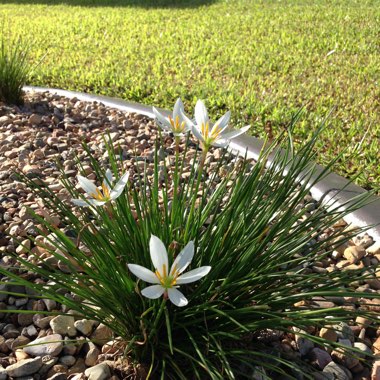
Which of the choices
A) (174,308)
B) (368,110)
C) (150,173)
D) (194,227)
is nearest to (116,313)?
(174,308)

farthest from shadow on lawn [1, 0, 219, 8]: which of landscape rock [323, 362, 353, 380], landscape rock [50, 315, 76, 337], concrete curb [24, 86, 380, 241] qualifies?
landscape rock [323, 362, 353, 380]

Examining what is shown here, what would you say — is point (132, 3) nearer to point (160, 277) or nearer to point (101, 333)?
point (101, 333)

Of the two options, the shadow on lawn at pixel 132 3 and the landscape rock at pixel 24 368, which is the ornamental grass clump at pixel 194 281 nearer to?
the landscape rock at pixel 24 368

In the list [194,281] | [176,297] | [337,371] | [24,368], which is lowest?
[24,368]

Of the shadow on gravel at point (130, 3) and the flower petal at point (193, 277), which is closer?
the flower petal at point (193, 277)

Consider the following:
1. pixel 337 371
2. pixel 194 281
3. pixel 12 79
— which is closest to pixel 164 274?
pixel 194 281

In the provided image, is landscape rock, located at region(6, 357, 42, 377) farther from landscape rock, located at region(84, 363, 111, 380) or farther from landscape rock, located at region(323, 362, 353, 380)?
landscape rock, located at region(323, 362, 353, 380)

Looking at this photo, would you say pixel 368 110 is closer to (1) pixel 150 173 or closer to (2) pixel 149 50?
(1) pixel 150 173

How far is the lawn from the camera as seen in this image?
3.68m

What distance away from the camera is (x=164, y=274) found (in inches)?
44.2

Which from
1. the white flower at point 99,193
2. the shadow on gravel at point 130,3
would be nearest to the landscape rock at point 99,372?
the white flower at point 99,193

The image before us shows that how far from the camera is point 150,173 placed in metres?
2.73

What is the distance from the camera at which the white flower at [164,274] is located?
3.62ft

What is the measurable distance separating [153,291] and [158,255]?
7 cm
